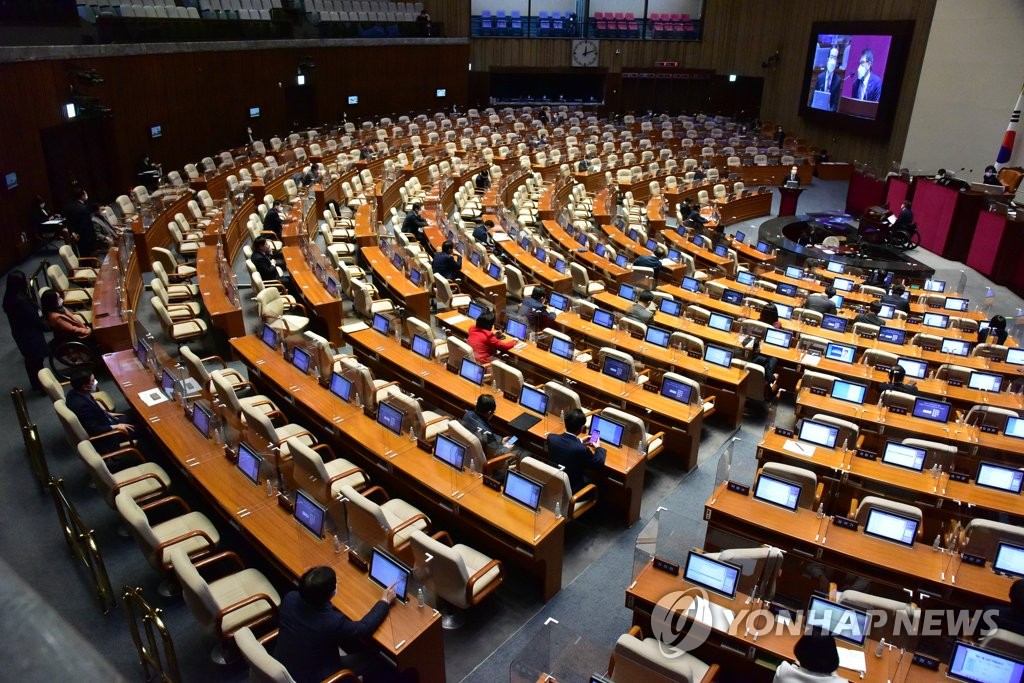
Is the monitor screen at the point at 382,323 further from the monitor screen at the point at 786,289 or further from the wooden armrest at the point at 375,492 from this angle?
the monitor screen at the point at 786,289

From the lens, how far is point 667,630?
15.2 feet

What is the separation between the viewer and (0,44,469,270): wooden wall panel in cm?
1163

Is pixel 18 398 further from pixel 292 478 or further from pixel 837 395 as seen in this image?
pixel 837 395

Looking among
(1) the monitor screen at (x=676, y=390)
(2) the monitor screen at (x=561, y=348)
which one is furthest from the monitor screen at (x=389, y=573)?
(2) the monitor screen at (x=561, y=348)

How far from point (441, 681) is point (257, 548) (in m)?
1.69

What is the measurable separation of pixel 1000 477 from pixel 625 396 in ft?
11.4

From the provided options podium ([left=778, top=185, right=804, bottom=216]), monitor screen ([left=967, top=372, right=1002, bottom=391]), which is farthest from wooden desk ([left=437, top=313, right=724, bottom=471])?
podium ([left=778, top=185, right=804, bottom=216])

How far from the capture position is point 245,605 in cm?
450

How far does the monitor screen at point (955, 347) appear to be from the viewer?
9453 millimetres

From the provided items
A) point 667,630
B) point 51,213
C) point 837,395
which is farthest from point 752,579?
point 51,213

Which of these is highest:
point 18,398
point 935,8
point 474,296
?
point 935,8

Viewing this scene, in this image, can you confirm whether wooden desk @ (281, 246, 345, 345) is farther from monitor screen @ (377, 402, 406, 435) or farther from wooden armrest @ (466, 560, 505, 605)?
wooden armrest @ (466, 560, 505, 605)

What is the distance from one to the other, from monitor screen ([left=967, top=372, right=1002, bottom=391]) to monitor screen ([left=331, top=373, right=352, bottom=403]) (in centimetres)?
744

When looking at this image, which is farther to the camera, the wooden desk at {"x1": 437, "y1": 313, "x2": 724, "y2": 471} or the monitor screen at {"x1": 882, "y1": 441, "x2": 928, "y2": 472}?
the wooden desk at {"x1": 437, "y1": 313, "x2": 724, "y2": 471}
